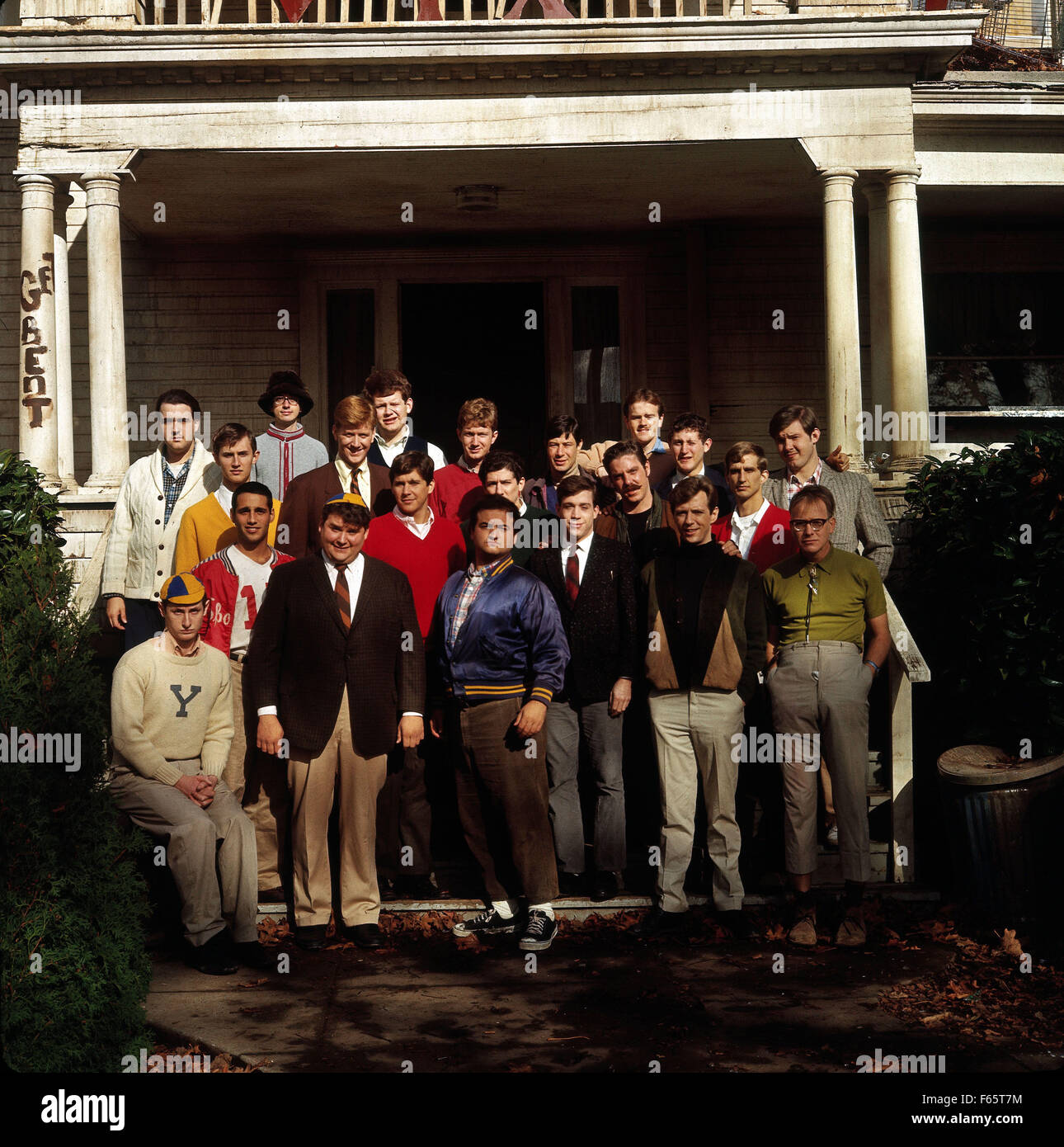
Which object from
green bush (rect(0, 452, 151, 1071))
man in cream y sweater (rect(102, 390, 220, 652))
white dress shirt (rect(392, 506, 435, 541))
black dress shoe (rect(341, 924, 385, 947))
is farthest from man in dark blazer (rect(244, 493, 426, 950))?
man in cream y sweater (rect(102, 390, 220, 652))

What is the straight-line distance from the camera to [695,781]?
19.4 feet

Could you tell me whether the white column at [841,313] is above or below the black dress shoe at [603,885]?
above

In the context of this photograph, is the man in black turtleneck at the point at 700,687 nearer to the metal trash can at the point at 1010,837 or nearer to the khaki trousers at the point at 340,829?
the metal trash can at the point at 1010,837

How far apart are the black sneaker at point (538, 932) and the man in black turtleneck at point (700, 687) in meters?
0.44

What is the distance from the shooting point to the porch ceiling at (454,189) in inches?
373

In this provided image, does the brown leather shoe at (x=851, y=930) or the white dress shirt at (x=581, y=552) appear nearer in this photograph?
the brown leather shoe at (x=851, y=930)

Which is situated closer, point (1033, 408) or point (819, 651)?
point (819, 651)

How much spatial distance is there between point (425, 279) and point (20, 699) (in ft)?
26.0

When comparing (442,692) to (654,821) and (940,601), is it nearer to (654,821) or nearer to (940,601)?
(654,821)

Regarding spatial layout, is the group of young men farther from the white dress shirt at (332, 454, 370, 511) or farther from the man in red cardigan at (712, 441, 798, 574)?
the white dress shirt at (332, 454, 370, 511)

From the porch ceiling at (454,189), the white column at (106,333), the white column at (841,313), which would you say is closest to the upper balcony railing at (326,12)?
the porch ceiling at (454,189)

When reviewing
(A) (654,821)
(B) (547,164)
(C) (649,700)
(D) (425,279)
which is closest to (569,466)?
(C) (649,700)

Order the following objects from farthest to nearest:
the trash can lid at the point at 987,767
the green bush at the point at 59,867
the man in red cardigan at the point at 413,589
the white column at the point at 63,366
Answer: the white column at the point at 63,366
the man in red cardigan at the point at 413,589
the trash can lid at the point at 987,767
the green bush at the point at 59,867

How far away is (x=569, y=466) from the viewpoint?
21.5 feet
